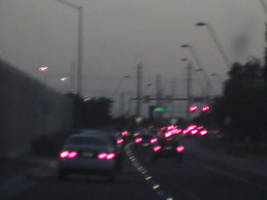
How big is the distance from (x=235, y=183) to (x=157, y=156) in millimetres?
18816

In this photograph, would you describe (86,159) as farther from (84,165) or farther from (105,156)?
(105,156)

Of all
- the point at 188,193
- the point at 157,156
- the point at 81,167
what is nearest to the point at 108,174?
the point at 81,167

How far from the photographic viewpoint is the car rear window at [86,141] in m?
26.2

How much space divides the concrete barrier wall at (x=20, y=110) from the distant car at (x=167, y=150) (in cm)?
702

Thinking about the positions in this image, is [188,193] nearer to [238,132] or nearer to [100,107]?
Result: [238,132]

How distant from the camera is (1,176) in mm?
25172

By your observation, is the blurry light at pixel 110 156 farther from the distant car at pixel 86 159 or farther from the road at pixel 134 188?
the road at pixel 134 188

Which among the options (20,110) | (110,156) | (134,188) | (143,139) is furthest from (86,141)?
(143,139)

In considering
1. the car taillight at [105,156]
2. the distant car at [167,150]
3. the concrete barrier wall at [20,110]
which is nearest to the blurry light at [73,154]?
the car taillight at [105,156]

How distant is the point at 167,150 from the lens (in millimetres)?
46562

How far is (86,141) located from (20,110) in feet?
59.3

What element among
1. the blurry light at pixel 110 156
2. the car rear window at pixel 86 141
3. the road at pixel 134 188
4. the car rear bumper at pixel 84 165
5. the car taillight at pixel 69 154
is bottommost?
the road at pixel 134 188

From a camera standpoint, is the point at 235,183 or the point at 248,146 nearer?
the point at 235,183

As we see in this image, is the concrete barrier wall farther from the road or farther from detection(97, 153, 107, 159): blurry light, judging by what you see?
detection(97, 153, 107, 159): blurry light
